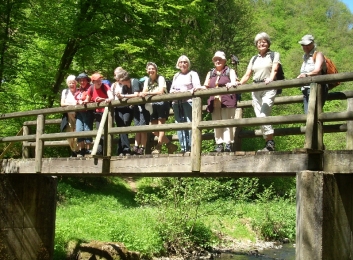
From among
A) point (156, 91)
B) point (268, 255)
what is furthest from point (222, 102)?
point (268, 255)

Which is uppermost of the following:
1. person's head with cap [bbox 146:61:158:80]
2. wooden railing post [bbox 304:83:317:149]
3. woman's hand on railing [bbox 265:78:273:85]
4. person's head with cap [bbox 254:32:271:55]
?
person's head with cap [bbox 254:32:271:55]

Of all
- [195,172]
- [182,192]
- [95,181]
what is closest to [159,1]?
[182,192]

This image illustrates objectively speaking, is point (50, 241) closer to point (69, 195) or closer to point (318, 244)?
point (318, 244)

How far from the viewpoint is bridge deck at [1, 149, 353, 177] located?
6.40 meters

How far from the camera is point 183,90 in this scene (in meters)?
8.49

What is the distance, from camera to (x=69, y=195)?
21.0 metres

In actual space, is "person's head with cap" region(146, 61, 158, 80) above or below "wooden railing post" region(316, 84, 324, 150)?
above

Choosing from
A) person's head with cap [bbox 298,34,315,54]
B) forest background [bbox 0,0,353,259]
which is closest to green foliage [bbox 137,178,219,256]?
forest background [bbox 0,0,353,259]

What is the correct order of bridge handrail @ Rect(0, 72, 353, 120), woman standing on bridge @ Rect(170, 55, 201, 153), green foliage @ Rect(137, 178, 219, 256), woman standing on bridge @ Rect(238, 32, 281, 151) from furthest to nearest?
green foliage @ Rect(137, 178, 219, 256)
woman standing on bridge @ Rect(170, 55, 201, 153)
woman standing on bridge @ Rect(238, 32, 281, 151)
bridge handrail @ Rect(0, 72, 353, 120)

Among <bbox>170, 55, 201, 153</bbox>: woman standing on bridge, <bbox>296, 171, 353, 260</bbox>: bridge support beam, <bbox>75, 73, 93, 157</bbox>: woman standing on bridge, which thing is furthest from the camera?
<bbox>75, 73, 93, 157</bbox>: woman standing on bridge

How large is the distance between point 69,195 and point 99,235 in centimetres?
670

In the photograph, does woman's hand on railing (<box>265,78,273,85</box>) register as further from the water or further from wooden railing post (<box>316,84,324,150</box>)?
the water

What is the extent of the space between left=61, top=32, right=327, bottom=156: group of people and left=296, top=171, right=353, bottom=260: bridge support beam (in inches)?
44.3

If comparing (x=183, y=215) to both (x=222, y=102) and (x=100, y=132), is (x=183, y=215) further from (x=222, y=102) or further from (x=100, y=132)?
(x=222, y=102)
